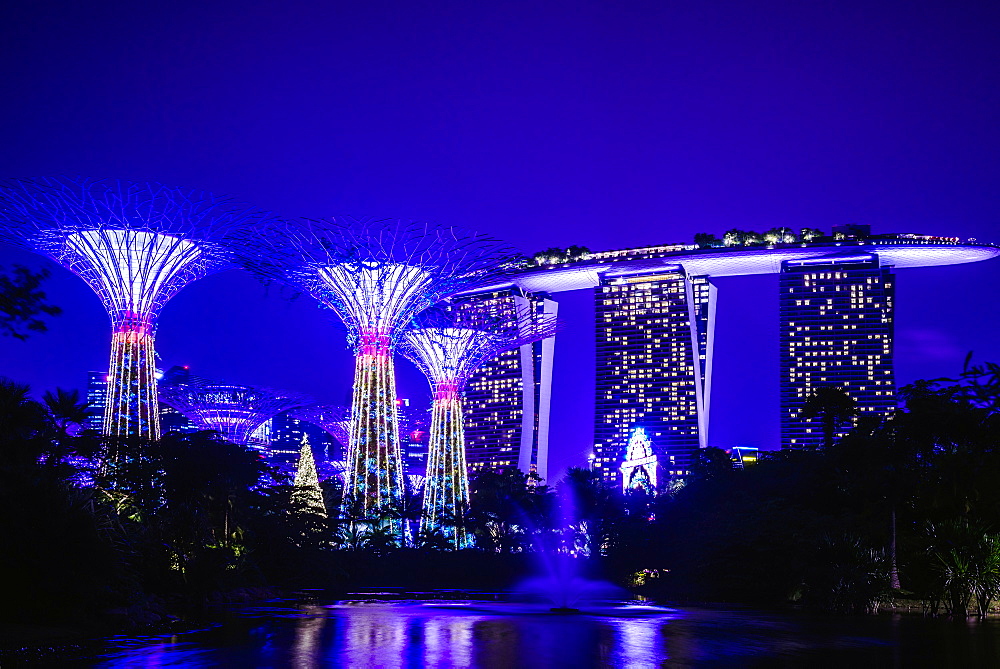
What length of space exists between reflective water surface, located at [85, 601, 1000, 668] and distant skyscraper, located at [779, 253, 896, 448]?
89898 millimetres

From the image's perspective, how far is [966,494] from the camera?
28.4m

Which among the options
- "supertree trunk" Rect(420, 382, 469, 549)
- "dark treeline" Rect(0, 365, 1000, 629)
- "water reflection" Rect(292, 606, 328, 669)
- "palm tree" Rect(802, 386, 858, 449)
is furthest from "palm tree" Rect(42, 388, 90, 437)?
"palm tree" Rect(802, 386, 858, 449)

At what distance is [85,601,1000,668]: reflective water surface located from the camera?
18108mm

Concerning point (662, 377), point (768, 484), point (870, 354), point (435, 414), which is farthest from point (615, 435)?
point (768, 484)

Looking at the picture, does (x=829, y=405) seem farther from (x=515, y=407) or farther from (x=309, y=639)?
(x=515, y=407)

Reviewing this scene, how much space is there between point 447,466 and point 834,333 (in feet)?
240

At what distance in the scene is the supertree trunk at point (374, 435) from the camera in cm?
4334

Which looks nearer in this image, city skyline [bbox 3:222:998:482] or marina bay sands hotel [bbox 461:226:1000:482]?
city skyline [bbox 3:222:998:482]

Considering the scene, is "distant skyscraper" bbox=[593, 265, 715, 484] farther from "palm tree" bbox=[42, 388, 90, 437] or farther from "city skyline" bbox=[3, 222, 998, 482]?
"palm tree" bbox=[42, 388, 90, 437]

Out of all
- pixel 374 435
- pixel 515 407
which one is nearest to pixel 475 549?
pixel 374 435

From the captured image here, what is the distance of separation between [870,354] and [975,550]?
299ft

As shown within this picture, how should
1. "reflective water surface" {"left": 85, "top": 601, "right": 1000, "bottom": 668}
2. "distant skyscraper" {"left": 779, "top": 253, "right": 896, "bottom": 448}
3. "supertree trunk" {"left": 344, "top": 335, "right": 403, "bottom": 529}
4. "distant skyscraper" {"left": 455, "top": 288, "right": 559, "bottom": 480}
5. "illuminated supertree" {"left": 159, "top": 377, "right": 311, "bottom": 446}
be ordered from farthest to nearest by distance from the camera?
"distant skyscraper" {"left": 455, "top": 288, "right": 559, "bottom": 480}, "distant skyscraper" {"left": 779, "top": 253, "right": 896, "bottom": 448}, "illuminated supertree" {"left": 159, "top": 377, "right": 311, "bottom": 446}, "supertree trunk" {"left": 344, "top": 335, "right": 403, "bottom": 529}, "reflective water surface" {"left": 85, "top": 601, "right": 1000, "bottom": 668}

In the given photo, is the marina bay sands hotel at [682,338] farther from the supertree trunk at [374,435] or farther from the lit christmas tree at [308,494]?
the supertree trunk at [374,435]

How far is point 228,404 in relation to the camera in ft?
277
